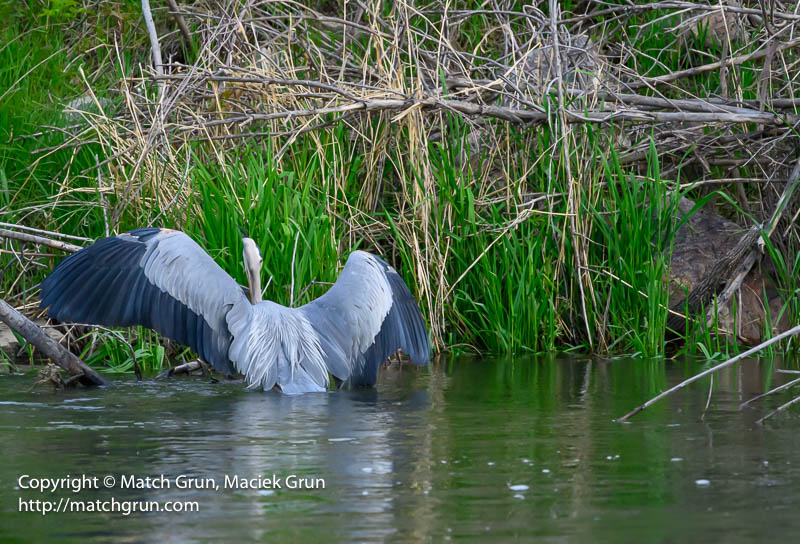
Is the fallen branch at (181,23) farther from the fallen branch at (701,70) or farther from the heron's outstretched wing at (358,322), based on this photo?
the heron's outstretched wing at (358,322)

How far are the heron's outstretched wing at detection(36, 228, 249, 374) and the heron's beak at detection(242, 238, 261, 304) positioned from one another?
372mm

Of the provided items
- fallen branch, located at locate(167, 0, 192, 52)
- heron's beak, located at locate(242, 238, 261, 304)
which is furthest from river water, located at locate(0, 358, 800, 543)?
fallen branch, located at locate(167, 0, 192, 52)

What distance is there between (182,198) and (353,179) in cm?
129

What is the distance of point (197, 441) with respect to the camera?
4523 millimetres

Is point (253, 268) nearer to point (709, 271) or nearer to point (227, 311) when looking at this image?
point (227, 311)

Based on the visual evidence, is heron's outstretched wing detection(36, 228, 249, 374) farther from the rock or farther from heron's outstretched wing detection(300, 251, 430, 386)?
the rock

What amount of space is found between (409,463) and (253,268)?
9.34 ft

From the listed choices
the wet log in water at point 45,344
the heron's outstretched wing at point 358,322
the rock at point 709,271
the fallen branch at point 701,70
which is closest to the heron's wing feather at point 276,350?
the heron's outstretched wing at point 358,322

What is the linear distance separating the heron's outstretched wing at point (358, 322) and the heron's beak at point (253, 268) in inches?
16.3

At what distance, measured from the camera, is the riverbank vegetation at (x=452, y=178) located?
770cm

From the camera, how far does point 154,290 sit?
6.39 m

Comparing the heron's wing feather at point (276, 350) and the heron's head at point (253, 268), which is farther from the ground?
the heron's head at point (253, 268)

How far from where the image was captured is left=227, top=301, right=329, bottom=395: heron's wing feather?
20.1 feet

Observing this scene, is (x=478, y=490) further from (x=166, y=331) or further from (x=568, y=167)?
(x=568, y=167)
